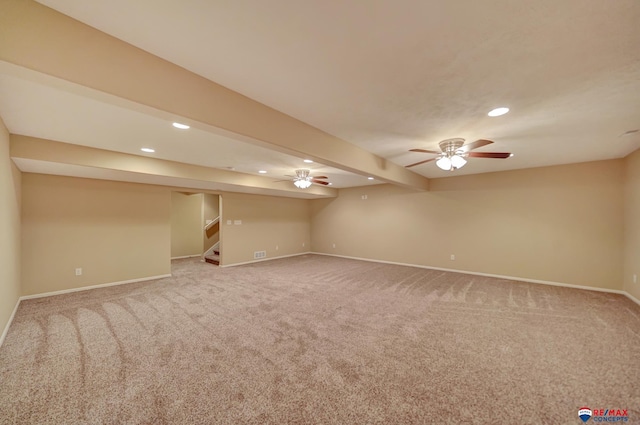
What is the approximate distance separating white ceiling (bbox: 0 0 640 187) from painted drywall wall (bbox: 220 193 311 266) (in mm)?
4134

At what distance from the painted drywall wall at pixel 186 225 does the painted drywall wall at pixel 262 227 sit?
7.18 feet

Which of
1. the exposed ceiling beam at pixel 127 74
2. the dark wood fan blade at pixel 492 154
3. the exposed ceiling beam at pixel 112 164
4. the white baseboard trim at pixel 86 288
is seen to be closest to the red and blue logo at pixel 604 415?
the dark wood fan blade at pixel 492 154

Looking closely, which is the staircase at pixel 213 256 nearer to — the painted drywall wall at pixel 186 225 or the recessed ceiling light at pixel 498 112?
the painted drywall wall at pixel 186 225

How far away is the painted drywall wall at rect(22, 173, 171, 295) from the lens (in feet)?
14.2

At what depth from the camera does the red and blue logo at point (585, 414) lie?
171 centimetres

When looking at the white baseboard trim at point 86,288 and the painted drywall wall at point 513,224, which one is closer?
the white baseboard trim at point 86,288

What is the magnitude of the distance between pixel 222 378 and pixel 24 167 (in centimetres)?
473

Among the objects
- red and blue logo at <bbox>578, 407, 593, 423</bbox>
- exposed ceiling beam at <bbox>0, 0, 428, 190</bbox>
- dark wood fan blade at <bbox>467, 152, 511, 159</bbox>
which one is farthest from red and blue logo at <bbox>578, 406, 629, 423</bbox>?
exposed ceiling beam at <bbox>0, 0, 428, 190</bbox>

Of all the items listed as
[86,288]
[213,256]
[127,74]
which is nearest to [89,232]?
[86,288]

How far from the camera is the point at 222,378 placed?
2152 mm

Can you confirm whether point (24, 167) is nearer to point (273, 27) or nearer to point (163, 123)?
point (163, 123)

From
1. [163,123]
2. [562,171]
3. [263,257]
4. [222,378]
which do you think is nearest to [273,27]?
[163,123]

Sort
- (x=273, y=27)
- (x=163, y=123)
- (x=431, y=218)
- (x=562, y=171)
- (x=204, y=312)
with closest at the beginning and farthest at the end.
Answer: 1. (x=273, y=27)
2. (x=163, y=123)
3. (x=204, y=312)
4. (x=562, y=171)
5. (x=431, y=218)

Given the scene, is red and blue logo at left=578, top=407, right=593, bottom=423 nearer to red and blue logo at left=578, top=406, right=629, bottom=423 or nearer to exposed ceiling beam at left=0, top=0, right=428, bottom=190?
red and blue logo at left=578, top=406, right=629, bottom=423
